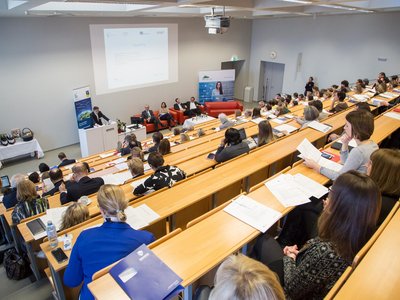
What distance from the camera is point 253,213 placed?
2.29m

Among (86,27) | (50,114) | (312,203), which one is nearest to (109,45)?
(86,27)

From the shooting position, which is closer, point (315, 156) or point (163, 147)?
point (315, 156)

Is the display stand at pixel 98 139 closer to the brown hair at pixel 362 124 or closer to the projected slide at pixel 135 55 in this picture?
the projected slide at pixel 135 55

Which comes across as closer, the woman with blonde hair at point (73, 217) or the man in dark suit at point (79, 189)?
the woman with blonde hair at point (73, 217)

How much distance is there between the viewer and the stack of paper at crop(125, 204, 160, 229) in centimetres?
243

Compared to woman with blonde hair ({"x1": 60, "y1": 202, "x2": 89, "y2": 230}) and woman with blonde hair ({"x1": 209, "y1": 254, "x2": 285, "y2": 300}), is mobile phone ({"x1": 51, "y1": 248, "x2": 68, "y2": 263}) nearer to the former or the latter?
woman with blonde hair ({"x1": 60, "y1": 202, "x2": 89, "y2": 230})

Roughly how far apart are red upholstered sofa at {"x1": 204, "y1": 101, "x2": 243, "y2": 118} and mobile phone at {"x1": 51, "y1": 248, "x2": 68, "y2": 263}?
30.5 feet

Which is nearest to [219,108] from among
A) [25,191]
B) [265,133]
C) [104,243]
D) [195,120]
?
[195,120]

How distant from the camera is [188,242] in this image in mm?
1958

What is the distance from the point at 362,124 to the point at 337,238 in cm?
151

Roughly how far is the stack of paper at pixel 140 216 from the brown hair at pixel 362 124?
80.7 inches

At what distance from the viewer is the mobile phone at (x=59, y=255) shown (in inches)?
91.9

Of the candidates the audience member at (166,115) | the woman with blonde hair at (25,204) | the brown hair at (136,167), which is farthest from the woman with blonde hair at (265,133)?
the audience member at (166,115)

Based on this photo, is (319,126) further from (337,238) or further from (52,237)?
(52,237)
